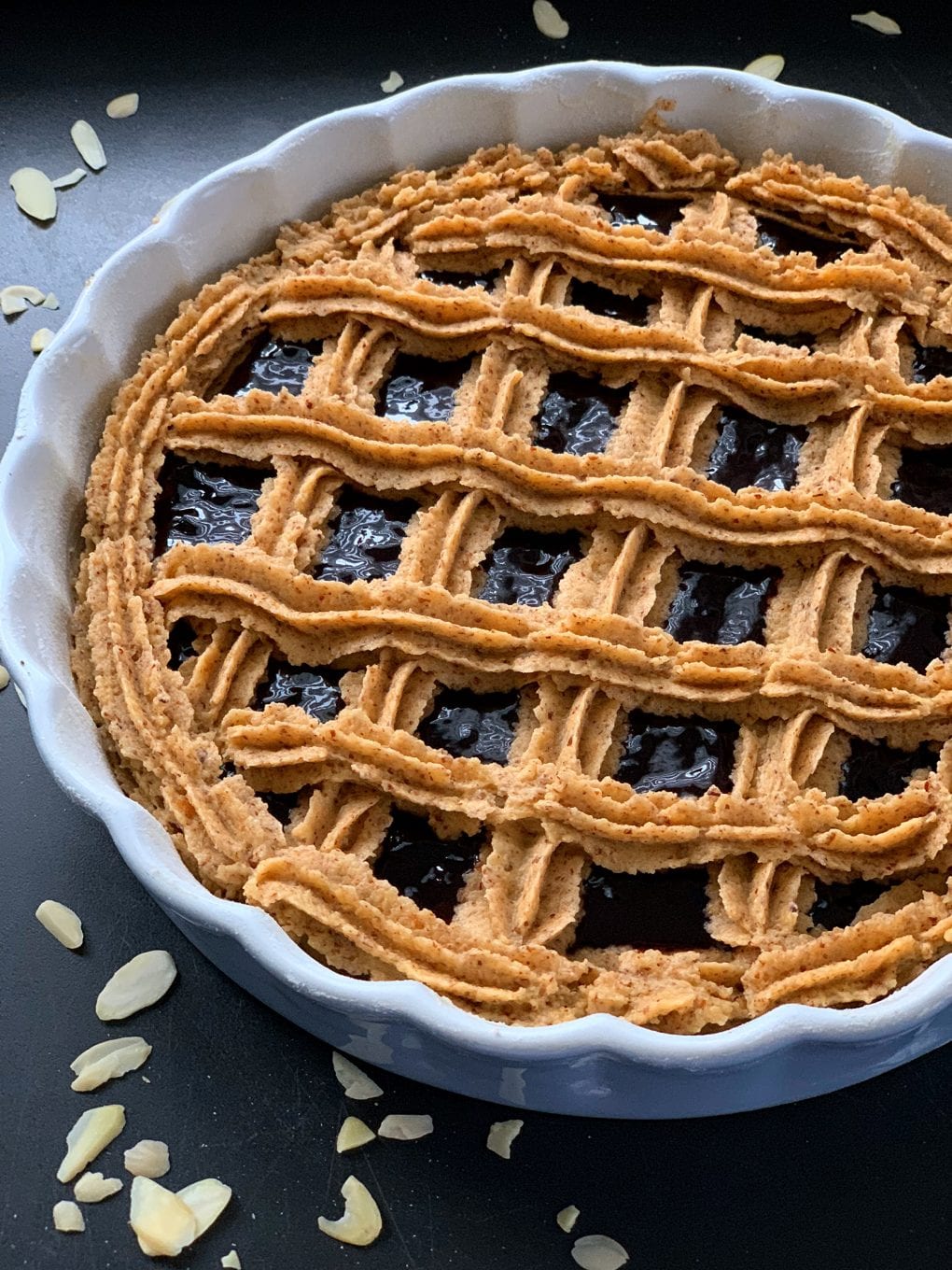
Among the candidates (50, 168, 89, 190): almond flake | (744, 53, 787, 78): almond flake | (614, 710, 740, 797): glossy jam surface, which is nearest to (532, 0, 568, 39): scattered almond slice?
(744, 53, 787, 78): almond flake

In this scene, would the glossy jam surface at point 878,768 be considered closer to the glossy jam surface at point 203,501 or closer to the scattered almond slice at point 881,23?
the glossy jam surface at point 203,501

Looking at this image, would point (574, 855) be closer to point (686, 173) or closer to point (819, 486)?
point (819, 486)

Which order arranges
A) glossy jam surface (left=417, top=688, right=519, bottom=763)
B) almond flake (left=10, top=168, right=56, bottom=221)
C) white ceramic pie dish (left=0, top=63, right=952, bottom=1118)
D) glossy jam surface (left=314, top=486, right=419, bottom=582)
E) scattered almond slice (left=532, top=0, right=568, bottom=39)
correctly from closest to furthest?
white ceramic pie dish (left=0, top=63, right=952, bottom=1118) < glossy jam surface (left=417, top=688, right=519, bottom=763) < glossy jam surface (left=314, top=486, right=419, bottom=582) < almond flake (left=10, top=168, right=56, bottom=221) < scattered almond slice (left=532, top=0, right=568, bottom=39)

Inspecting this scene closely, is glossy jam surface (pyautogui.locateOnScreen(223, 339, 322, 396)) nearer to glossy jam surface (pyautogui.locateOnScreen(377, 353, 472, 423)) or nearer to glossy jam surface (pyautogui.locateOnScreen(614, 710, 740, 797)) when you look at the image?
glossy jam surface (pyautogui.locateOnScreen(377, 353, 472, 423))

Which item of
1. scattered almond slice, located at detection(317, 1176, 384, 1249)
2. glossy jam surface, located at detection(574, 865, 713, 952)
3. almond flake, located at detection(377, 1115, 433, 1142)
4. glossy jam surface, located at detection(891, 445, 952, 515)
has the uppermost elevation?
glossy jam surface, located at detection(891, 445, 952, 515)

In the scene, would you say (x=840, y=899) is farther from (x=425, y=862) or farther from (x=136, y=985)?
(x=136, y=985)

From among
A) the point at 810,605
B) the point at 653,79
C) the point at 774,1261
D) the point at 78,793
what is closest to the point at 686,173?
the point at 653,79

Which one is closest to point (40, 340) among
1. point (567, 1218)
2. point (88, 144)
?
point (88, 144)

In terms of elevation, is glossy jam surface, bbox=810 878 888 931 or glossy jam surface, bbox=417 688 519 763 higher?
glossy jam surface, bbox=417 688 519 763
